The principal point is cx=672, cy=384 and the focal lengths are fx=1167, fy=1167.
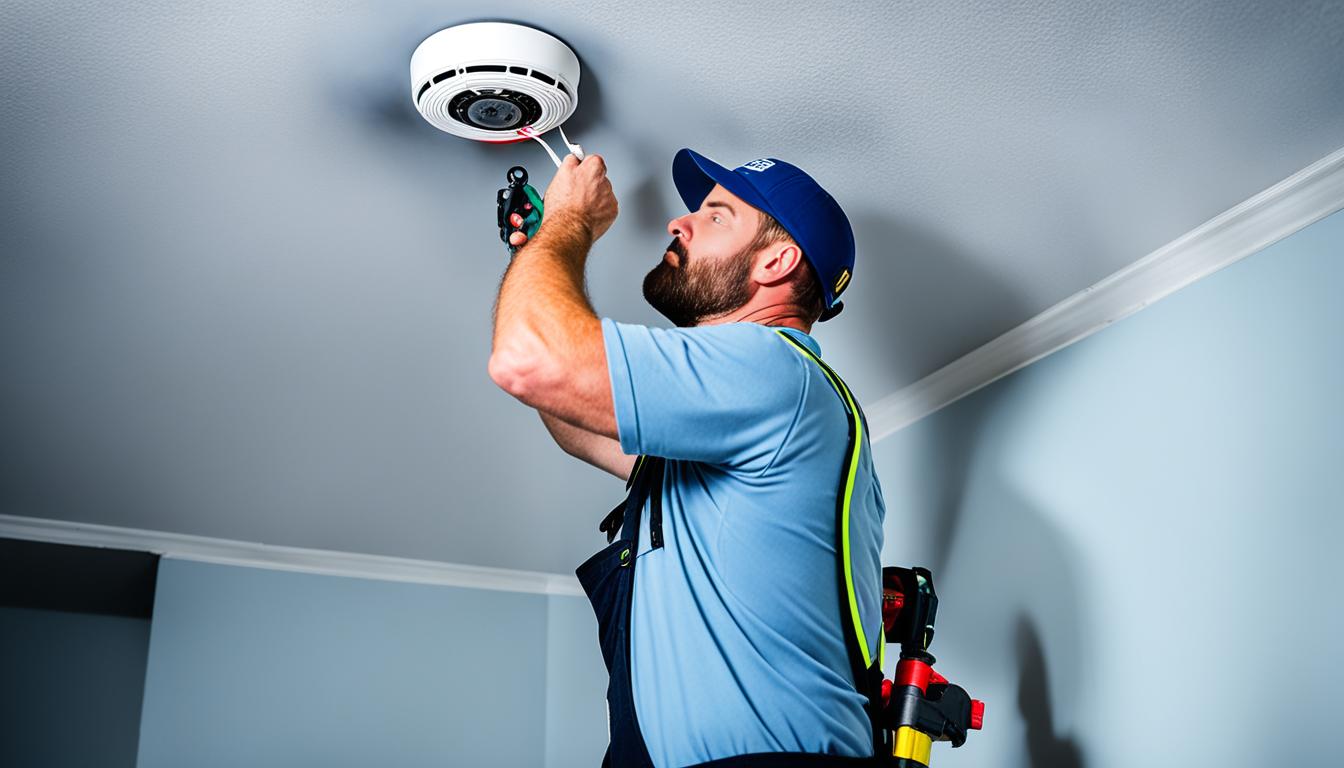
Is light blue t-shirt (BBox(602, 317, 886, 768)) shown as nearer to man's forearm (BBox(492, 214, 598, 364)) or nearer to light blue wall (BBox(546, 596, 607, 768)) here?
man's forearm (BBox(492, 214, 598, 364))

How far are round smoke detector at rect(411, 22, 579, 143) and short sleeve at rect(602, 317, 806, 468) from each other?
41cm

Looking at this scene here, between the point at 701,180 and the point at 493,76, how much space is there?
371 mm

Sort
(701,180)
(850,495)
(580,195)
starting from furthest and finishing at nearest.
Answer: (701,180), (580,195), (850,495)

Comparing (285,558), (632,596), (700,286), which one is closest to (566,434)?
(700,286)

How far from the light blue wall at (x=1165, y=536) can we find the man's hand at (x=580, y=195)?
101cm

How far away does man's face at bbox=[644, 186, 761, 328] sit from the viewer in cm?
171

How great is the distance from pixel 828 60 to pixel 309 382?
1367 mm

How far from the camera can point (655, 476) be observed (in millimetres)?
1521

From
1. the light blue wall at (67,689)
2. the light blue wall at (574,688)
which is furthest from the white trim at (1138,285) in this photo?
the light blue wall at (67,689)

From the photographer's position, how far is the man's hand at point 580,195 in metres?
1.64

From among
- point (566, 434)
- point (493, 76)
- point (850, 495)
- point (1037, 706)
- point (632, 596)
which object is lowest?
point (1037, 706)

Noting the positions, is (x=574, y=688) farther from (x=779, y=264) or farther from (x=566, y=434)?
(x=779, y=264)

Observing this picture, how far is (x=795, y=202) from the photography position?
1682 mm

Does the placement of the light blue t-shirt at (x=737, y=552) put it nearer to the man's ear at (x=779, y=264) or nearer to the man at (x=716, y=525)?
the man at (x=716, y=525)
